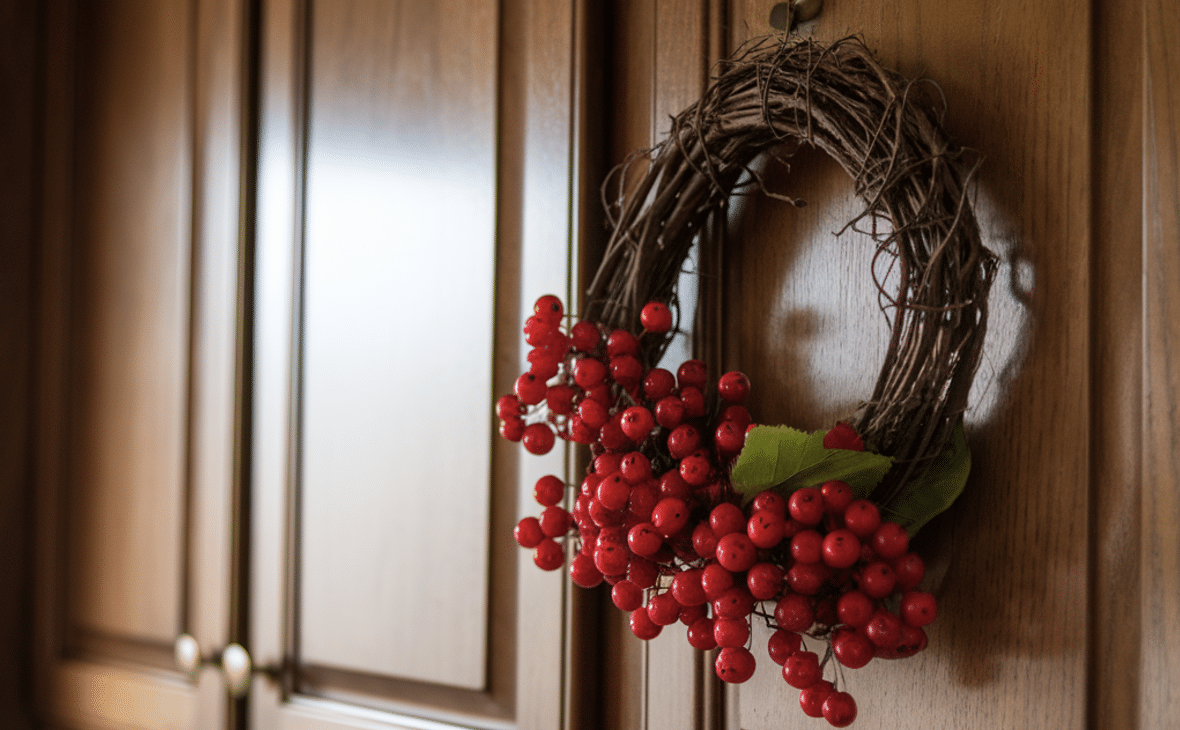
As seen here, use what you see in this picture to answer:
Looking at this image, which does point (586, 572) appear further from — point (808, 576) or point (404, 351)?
point (404, 351)

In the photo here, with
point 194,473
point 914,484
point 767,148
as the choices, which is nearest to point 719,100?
point 767,148

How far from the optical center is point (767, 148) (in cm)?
64

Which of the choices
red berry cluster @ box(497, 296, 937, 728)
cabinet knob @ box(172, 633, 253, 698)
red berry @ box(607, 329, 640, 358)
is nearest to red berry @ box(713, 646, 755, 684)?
red berry cluster @ box(497, 296, 937, 728)

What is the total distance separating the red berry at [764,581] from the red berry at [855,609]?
39 mm

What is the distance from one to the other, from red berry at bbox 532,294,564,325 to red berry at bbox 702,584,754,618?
23 centimetres

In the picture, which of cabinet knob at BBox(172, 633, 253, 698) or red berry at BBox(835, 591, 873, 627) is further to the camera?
cabinet knob at BBox(172, 633, 253, 698)

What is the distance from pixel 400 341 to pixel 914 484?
498mm

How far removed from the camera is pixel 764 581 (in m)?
0.49

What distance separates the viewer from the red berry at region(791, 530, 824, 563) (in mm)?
486

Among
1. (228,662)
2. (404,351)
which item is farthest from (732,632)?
(228,662)

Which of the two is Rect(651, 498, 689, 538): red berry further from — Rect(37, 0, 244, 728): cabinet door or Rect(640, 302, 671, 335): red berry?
Rect(37, 0, 244, 728): cabinet door

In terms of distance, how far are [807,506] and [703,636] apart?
0.11 m

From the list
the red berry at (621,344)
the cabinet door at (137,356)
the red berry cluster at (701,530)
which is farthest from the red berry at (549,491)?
the cabinet door at (137,356)

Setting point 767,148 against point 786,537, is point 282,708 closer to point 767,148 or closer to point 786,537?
point 786,537
